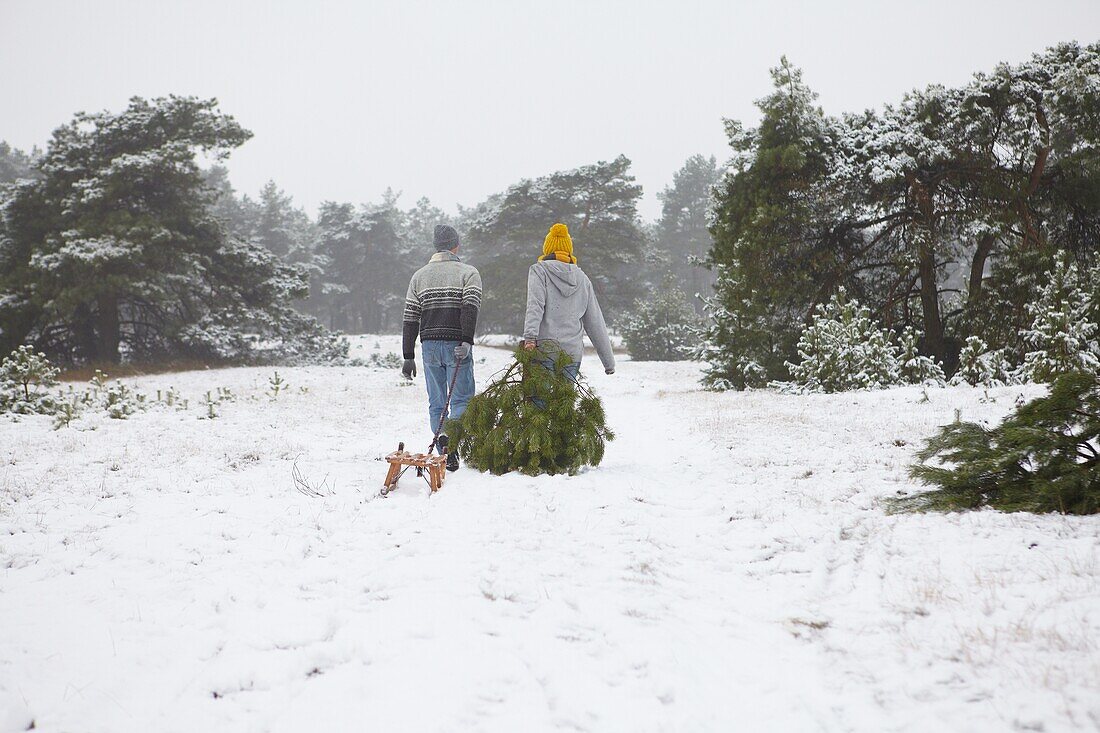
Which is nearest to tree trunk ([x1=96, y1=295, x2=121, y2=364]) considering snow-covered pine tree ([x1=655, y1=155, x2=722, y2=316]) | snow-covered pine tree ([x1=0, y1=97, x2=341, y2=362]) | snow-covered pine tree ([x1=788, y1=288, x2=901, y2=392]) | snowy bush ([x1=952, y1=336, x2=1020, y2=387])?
snow-covered pine tree ([x1=0, y1=97, x2=341, y2=362])

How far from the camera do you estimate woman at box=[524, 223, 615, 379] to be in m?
5.24

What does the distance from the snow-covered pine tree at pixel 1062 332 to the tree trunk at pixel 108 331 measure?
2252 centimetres

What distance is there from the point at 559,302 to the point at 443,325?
115cm

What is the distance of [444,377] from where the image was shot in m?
5.66

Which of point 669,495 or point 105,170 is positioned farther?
point 105,170

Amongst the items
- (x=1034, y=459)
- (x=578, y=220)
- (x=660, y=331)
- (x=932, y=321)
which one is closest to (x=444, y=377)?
(x=1034, y=459)

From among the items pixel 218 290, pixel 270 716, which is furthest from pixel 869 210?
pixel 218 290

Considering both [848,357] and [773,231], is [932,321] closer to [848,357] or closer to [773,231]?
[848,357]

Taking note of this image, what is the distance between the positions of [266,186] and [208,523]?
5529 cm

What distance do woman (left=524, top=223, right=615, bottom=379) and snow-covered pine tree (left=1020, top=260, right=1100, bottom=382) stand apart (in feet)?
24.1

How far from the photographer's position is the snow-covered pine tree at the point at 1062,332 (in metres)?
8.54

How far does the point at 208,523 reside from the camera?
3949 millimetres

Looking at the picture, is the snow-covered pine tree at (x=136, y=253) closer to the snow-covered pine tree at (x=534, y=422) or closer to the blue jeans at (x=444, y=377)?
the blue jeans at (x=444, y=377)

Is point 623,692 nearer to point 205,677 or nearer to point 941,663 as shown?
point 941,663
